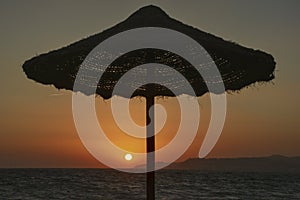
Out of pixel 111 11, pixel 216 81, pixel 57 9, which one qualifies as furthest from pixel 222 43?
pixel 57 9

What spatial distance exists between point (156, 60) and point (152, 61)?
4cm

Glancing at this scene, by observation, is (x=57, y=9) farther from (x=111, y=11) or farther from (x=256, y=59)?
(x=256, y=59)

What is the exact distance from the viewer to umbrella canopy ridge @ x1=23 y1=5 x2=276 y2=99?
4.21 metres

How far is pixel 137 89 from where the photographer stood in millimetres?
5117

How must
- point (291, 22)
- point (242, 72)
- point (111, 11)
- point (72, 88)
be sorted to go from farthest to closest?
1. point (291, 22)
2. point (111, 11)
3. point (72, 88)
4. point (242, 72)

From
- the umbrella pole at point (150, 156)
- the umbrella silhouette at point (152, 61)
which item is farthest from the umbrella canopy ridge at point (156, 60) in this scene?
the umbrella pole at point (150, 156)

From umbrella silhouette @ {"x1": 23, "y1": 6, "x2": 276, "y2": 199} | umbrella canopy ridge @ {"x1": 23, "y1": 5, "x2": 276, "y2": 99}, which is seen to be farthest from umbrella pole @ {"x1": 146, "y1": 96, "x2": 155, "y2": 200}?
umbrella canopy ridge @ {"x1": 23, "y1": 5, "x2": 276, "y2": 99}

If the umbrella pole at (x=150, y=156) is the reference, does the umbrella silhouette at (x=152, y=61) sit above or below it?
above

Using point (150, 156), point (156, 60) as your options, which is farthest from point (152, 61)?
point (150, 156)

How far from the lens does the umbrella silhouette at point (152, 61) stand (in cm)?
422

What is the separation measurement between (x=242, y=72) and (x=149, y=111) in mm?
868

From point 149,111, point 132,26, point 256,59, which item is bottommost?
point 149,111

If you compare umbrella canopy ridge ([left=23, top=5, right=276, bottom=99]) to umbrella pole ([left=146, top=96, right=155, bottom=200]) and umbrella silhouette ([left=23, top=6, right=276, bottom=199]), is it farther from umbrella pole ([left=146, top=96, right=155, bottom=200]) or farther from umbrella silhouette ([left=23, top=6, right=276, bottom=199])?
umbrella pole ([left=146, top=96, right=155, bottom=200])

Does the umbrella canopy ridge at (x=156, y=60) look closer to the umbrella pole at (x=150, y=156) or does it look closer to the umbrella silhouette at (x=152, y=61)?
the umbrella silhouette at (x=152, y=61)
